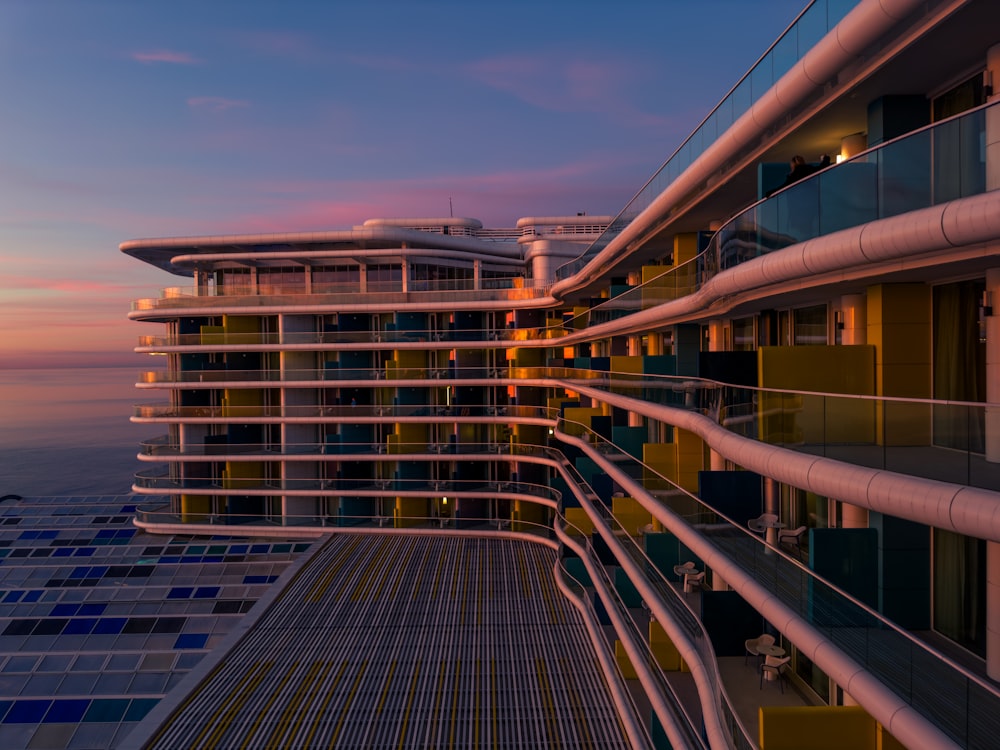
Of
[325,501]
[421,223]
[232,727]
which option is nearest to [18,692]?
[232,727]

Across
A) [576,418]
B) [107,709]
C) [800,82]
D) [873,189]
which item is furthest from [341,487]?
[873,189]

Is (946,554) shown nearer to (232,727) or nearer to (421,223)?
(232,727)

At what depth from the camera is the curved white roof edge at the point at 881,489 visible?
18.4 feet

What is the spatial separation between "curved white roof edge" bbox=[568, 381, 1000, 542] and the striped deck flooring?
8.27 meters

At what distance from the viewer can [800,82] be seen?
9492 mm

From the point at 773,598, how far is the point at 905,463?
9.44 ft

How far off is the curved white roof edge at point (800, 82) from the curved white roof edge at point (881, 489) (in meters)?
4.79

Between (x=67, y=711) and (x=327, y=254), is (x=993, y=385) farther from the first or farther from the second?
(x=327, y=254)

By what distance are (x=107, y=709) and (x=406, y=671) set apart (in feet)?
25.2

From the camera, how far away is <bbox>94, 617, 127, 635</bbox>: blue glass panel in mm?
22141

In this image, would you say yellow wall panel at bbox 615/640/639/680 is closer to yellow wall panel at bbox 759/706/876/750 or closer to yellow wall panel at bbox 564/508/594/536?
yellow wall panel at bbox 564/508/594/536

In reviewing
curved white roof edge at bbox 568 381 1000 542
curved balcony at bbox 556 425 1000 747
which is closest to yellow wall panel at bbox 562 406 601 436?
curved balcony at bbox 556 425 1000 747

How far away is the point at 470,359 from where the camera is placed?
37125 millimetres

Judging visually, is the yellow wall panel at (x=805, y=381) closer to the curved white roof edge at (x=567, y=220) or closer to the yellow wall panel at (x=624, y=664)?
the yellow wall panel at (x=624, y=664)
